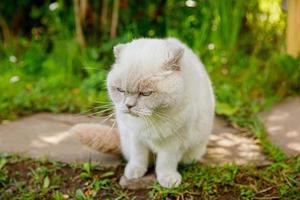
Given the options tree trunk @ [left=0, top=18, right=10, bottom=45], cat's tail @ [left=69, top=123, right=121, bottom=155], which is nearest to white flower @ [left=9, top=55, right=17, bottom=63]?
tree trunk @ [left=0, top=18, right=10, bottom=45]

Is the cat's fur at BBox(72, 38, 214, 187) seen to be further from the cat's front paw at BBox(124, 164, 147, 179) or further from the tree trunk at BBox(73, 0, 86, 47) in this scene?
the tree trunk at BBox(73, 0, 86, 47)

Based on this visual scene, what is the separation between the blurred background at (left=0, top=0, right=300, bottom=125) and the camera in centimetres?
400

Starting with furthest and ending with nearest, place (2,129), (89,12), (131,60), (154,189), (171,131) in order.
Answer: (89,12) → (2,129) → (154,189) → (171,131) → (131,60)

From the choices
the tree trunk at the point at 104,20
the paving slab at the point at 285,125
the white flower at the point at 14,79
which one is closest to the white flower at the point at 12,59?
the white flower at the point at 14,79

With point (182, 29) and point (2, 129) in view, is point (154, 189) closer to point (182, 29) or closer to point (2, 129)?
point (2, 129)

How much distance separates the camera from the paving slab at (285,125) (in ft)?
10.8

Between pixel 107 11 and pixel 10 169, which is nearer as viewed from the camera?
pixel 10 169

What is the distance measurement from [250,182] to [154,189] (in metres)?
0.56

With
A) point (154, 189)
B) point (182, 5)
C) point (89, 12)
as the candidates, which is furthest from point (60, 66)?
point (154, 189)

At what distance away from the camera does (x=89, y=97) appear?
161 inches

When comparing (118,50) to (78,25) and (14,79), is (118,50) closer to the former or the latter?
(14,79)

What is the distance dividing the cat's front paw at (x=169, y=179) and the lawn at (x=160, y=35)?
0.12 feet

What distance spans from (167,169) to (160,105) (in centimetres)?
52

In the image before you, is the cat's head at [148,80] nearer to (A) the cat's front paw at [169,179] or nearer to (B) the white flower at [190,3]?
(A) the cat's front paw at [169,179]
